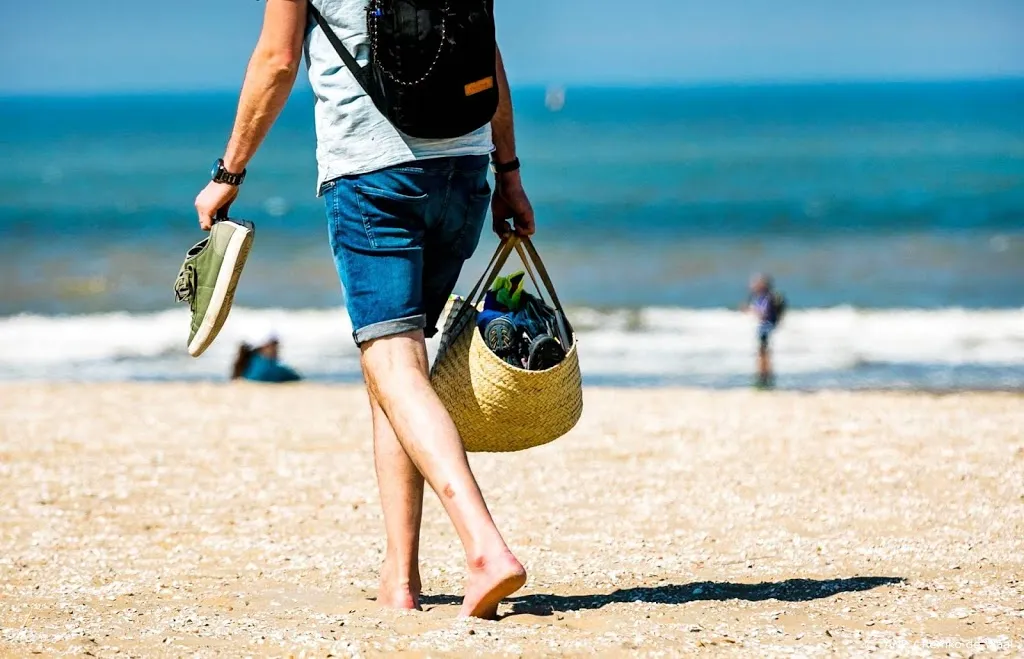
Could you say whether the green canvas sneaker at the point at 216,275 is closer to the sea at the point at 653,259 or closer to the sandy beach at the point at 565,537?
the sandy beach at the point at 565,537

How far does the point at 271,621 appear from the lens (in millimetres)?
3141

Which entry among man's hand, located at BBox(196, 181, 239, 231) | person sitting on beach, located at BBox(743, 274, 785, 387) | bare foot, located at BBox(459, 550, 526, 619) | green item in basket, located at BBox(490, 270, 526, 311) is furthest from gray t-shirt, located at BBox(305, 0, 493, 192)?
person sitting on beach, located at BBox(743, 274, 785, 387)

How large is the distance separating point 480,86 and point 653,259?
20849 millimetres

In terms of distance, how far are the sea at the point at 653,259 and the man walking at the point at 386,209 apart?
30.1 feet

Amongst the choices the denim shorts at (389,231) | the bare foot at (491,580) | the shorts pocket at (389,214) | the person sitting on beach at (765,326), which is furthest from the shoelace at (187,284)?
the person sitting on beach at (765,326)

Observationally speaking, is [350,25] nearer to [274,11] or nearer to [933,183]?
[274,11]

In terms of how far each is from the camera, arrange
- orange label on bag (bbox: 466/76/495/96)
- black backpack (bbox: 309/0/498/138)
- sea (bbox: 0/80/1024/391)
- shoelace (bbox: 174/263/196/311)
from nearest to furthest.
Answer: black backpack (bbox: 309/0/498/138)
orange label on bag (bbox: 466/76/495/96)
shoelace (bbox: 174/263/196/311)
sea (bbox: 0/80/1024/391)

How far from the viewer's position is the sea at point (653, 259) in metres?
13.3

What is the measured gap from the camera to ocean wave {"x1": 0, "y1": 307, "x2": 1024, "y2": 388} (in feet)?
40.8

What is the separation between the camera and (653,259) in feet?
77.4

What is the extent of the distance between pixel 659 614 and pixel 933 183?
1433 inches

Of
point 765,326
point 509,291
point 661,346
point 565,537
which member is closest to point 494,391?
point 509,291

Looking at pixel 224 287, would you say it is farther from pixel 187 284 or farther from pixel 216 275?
pixel 187 284

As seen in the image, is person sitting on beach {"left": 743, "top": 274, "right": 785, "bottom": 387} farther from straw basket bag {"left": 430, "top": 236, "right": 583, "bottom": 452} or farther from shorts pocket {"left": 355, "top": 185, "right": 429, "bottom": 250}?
shorts pocket {"left": 355, "top": 185, "right": 429, "bottom": 250}
